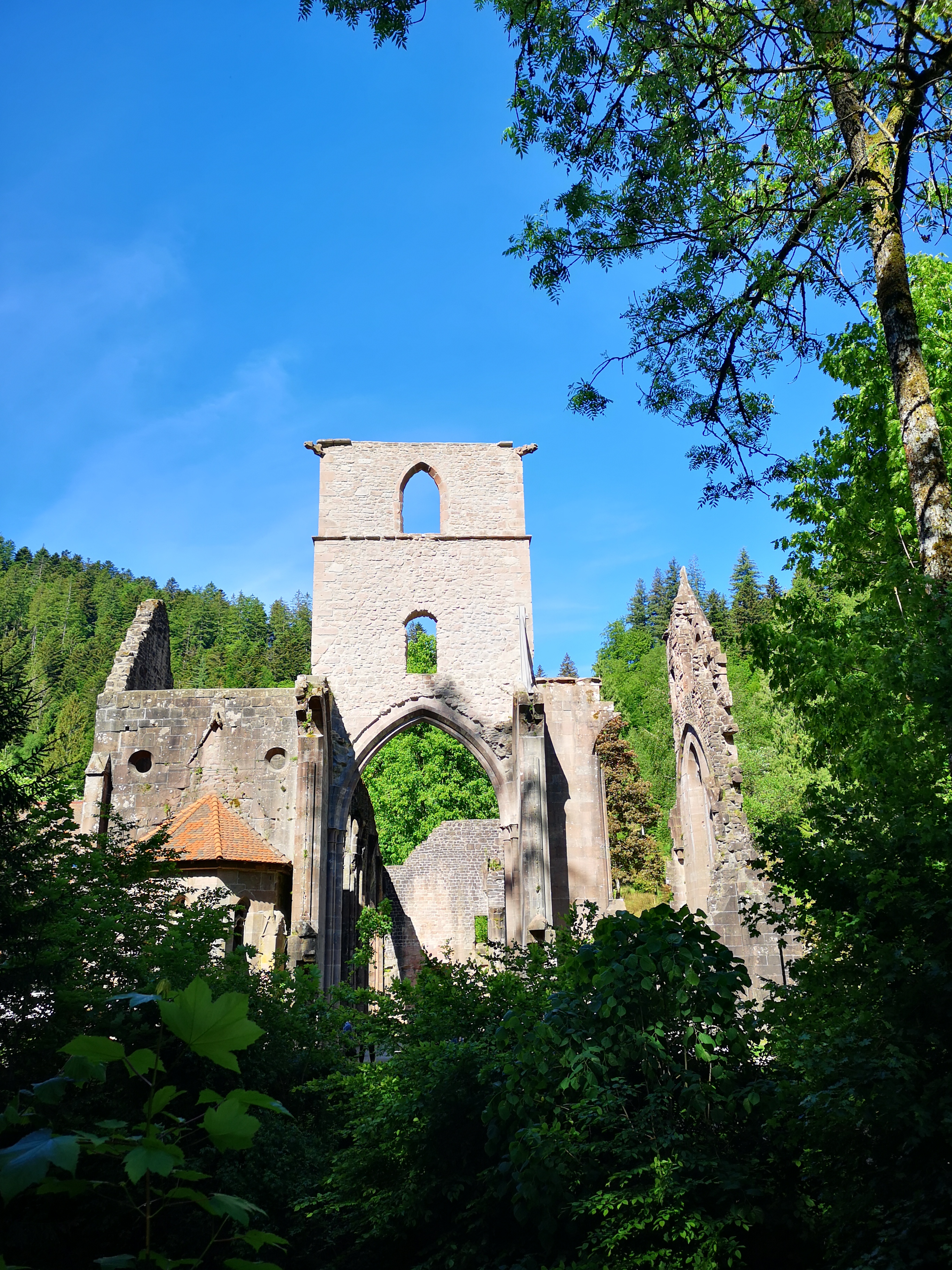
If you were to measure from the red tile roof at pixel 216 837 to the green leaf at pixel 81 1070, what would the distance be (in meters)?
13.0

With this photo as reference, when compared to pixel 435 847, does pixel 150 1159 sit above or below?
below

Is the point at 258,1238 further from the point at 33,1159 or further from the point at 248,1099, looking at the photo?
the point at 33,1159

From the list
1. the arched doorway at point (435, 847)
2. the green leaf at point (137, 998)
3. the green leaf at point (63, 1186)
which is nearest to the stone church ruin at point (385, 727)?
the arched doorway at point (435, 847)

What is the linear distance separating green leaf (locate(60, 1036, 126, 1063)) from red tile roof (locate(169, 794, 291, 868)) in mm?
13275

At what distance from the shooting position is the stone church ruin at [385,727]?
1595 cm

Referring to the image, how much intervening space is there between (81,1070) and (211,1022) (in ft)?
1.24

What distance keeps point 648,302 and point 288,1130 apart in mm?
A: 6726

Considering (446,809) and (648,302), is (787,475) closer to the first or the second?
(648,302)

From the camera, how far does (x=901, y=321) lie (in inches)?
264

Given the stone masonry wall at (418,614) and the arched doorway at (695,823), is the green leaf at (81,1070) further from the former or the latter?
the arched doorway at (695,823)

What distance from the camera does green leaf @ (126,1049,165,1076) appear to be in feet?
6.16

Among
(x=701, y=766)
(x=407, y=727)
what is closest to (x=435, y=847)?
(x=701, y=766)

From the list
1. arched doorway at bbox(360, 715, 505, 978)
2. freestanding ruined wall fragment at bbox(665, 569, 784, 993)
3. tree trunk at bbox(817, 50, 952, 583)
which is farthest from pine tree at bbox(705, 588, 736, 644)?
tree trunk at bbox(817, 50, 952, 583)

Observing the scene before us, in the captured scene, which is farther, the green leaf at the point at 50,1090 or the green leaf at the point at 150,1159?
the green leaf at the point at 50,1090
